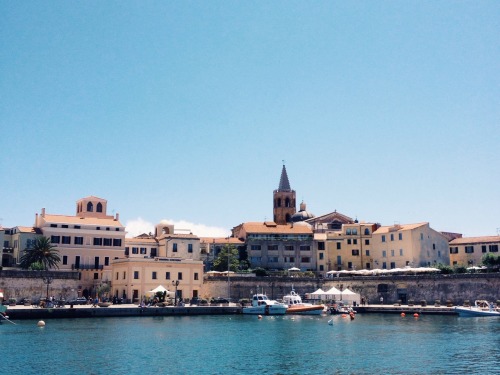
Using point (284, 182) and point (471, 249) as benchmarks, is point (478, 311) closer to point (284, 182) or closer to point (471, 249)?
point (471, 249)

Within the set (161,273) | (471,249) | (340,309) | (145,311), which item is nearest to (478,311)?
(340,309)

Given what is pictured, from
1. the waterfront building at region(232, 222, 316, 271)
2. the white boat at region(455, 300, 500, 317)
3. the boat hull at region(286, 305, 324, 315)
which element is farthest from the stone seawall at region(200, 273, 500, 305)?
the boat hull at region(286, 305, 324, 315)

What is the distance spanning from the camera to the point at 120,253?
87.6m

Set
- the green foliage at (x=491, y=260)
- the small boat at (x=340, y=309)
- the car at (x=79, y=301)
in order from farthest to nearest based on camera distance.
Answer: the green foliage at (x=491, y=260)
the car at (x=79, y=301)
the small boat at (x=340, y=309)

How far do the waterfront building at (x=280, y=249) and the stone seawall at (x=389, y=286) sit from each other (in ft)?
35.0

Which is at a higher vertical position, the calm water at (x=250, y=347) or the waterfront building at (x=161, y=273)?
the waterfront building at (x=161, y=273)

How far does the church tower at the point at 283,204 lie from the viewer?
436ft

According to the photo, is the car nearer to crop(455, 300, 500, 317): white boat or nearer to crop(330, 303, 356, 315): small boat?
crop(330, 303, 356, 315): small boat

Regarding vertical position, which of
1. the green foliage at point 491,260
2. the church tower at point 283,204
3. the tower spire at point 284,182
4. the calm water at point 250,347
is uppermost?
the tower spire at point 284,182

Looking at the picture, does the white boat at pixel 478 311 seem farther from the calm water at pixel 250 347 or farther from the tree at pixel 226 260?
the tree at pixel 226 260

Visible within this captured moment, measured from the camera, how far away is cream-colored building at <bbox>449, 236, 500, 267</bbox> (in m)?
92.2

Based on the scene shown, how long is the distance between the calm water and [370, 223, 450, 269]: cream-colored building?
28.3m

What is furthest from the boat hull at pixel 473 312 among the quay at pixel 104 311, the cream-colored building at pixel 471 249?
the quay at pixel 104 311

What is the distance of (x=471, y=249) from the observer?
9488 cm
